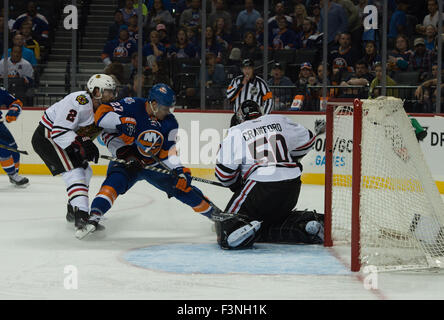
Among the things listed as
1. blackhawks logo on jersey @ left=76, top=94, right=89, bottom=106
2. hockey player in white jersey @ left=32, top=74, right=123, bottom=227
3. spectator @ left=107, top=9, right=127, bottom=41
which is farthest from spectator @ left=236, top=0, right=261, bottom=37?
blackhawks logo on jersey @ left=76, top=94, right=89, bottom=106

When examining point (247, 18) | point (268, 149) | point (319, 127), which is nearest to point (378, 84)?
point (247, 18)

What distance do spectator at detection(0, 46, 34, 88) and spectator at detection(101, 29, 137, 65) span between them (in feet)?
2.69

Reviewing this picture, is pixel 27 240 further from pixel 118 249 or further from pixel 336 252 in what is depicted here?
pixel 336 252

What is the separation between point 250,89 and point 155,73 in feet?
5.12

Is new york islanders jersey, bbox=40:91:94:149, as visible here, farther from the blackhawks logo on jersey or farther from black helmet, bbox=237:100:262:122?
black helmet, bbox=237:100:262:122

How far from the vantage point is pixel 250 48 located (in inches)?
324

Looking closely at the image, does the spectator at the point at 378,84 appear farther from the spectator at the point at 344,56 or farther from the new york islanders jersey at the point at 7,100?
the new york islanders jersey at the point at 7,100

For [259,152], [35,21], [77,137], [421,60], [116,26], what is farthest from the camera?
[35,21]

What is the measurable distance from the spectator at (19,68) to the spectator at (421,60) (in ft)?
13.3

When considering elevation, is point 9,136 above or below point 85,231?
A: above

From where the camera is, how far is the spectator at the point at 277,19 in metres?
8.23

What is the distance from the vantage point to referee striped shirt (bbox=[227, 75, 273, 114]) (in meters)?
7.03

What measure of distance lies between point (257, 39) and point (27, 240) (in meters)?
4.32

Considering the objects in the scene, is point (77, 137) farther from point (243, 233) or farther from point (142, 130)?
point (243, 233)
